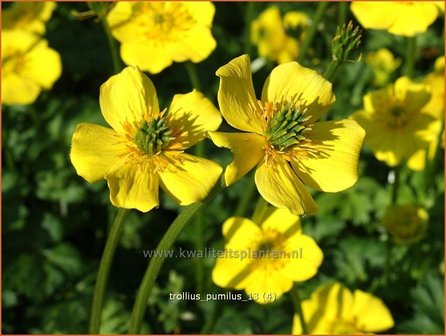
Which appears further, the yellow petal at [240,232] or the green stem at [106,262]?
the yellow petal at [240,232]

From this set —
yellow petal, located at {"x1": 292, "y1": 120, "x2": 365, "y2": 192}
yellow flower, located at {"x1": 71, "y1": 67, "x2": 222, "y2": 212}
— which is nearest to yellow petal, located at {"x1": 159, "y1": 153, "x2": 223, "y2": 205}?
yellow flower, located at {"x1": 71, "y1": 67, "x2": 222, "y2": 212}

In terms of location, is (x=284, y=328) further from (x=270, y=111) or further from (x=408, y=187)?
(x=270, y=111)

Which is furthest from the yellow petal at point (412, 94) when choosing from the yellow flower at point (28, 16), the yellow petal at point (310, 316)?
the yellow flower at point (28, 16)

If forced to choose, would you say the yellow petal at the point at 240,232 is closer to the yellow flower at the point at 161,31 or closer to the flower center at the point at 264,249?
the flower center at the point at 264,249

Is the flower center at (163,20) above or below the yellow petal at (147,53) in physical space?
above

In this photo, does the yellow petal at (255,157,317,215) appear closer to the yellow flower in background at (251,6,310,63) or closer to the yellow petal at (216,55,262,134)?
the yellow petal at (216,55,262,134)

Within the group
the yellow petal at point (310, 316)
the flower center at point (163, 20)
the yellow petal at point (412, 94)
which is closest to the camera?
the yellow petal at point (310, 316)

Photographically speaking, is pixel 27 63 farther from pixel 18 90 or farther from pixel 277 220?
pixel 277 220

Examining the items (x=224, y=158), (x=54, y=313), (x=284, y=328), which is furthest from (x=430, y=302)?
(x=54, y=313)
